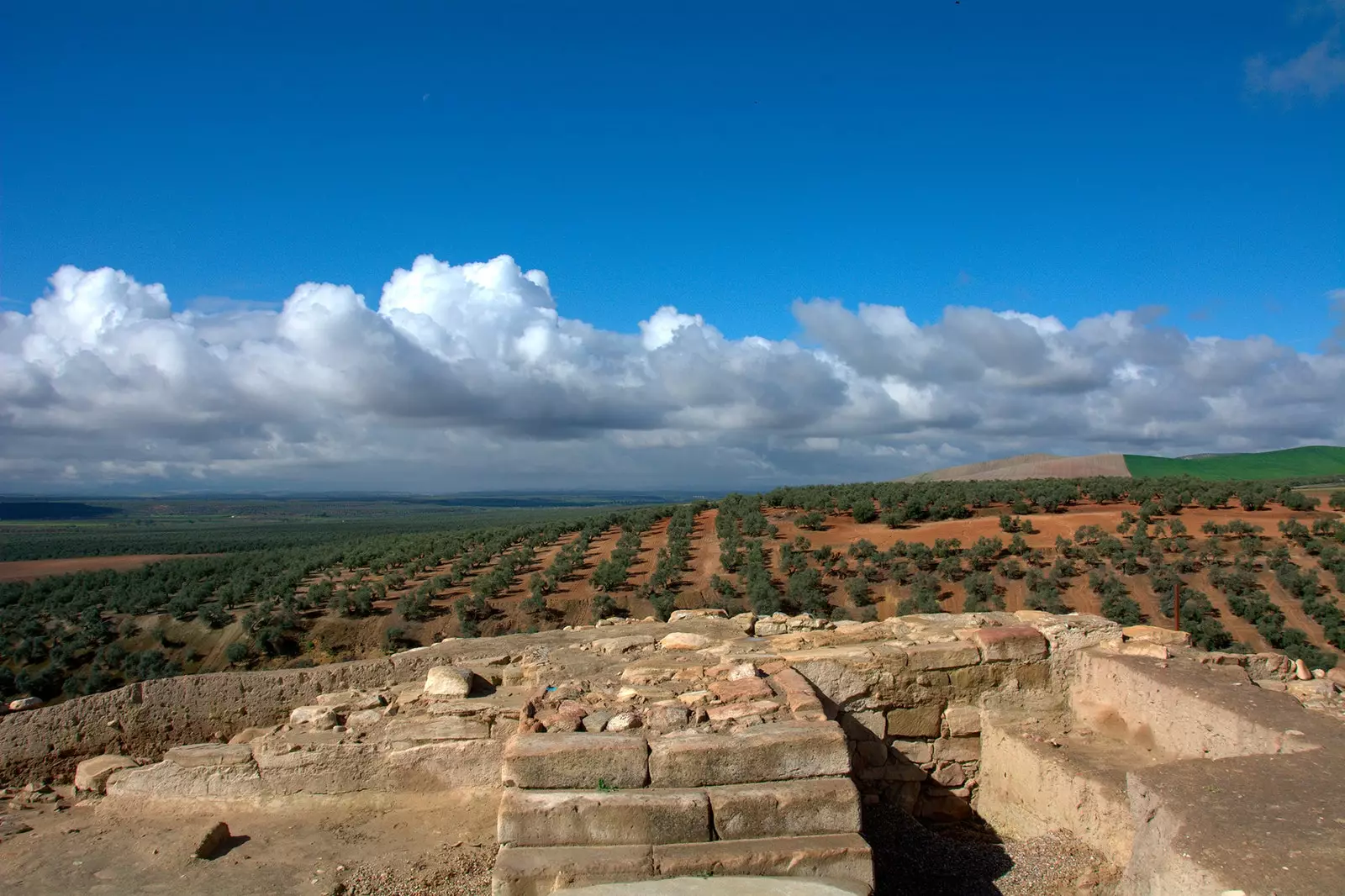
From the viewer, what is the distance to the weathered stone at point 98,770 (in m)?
6.45

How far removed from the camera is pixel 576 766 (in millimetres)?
4375

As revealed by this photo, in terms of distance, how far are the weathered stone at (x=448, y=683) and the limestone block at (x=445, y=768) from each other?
708mm

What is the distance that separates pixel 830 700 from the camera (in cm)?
641

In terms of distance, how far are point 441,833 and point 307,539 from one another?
215 ft

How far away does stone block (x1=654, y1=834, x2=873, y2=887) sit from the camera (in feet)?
13.0

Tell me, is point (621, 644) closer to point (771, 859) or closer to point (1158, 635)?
point (771, 859)

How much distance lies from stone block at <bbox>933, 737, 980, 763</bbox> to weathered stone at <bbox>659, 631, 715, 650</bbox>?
2.31m

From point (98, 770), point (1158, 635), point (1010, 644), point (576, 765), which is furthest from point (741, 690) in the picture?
point (98, 770)

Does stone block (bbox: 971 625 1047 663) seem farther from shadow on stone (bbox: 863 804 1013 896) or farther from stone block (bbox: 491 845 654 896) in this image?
stone block (bbox: 491 845 654 896)

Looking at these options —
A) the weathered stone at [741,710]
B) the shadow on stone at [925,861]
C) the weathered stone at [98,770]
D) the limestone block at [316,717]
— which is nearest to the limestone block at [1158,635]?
the shadow on stone at [925,861]

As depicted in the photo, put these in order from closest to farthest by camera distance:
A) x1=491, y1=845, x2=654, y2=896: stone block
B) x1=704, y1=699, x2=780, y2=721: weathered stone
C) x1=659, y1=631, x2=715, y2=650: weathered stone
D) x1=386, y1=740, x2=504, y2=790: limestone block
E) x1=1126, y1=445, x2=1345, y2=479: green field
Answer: x1=491, y1=845, x2=654, y2=896: stone block < x1=704, y1=699, x2=780, y2=721: weathered stone < x1=386, y1=740, x2=504, y2=790: limestone block < x1=659, y1=631, x2=715, y2=650: weathered stone < x1=1126, y1=445, x2=1345, y2=479: green field

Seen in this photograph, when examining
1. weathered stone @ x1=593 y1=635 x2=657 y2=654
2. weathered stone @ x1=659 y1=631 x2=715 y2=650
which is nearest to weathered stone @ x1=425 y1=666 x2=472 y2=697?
weathered stone @ x1=593 y1=635 x2=657 y2=654

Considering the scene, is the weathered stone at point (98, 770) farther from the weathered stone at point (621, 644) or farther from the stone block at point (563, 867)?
the stone block at point (563, 867)

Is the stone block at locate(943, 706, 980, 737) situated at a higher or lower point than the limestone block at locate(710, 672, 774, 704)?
lower
